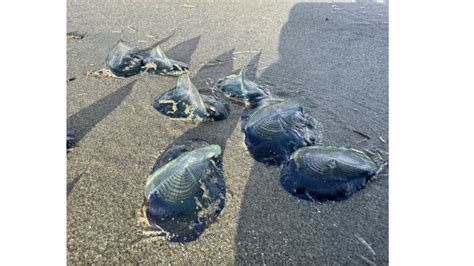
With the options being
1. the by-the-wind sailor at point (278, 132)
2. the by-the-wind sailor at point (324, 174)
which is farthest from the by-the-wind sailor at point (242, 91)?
the by-the-wind sailor at point (324, 174)

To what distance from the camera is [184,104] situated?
2.53 meters

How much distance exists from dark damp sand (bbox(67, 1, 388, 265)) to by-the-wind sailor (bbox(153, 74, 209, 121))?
8 centimetres

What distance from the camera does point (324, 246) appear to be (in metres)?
1.74

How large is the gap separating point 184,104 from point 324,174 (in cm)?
110

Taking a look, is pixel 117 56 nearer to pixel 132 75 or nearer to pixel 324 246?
pixel 132 75

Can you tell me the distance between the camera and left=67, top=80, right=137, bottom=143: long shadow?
2410mm

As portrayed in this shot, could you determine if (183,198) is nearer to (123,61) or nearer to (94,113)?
(94,113)

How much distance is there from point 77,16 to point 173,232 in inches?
138

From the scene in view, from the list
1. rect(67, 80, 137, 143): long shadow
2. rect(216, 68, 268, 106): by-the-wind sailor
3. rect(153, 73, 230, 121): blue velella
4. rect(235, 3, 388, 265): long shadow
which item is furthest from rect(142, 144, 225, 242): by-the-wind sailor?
rect(216, 68, 268, 106): by-the-wind sailor

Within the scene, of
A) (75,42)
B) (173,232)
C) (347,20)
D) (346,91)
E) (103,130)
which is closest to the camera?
(173,232)

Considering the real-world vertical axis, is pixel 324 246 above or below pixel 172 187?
below

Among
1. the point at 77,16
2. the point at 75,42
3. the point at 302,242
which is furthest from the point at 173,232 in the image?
the point at 77,16

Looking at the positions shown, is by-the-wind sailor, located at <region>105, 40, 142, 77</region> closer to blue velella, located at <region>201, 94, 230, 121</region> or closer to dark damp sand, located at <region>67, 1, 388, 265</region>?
dark damp sand, located at <region>67, 1, 388, 265</region>

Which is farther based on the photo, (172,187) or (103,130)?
(103,130)
